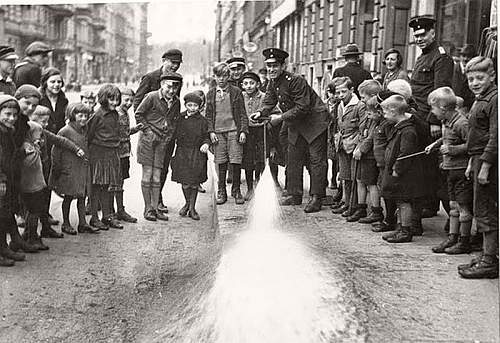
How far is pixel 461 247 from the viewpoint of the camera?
192cm

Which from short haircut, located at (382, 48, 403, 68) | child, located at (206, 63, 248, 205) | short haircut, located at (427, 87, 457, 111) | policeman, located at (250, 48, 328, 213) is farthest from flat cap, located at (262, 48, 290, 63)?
short haircut, located at (427, 87, 457, 111)

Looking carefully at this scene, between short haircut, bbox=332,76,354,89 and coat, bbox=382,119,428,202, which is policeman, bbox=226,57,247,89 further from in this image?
coat, bbox=382,119,428,202

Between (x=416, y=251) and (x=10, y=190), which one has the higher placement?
(x=10, y=190)

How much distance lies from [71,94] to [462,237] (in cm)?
131

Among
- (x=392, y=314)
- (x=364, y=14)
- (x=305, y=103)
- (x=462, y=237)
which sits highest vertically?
(x=364, y=14)

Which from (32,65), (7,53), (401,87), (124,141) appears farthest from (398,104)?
(7,53)

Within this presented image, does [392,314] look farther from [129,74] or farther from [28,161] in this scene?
[28,161]

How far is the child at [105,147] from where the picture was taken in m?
2.08

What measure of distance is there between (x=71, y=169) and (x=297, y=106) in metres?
0.79

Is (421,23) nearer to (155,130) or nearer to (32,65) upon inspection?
(155,130)

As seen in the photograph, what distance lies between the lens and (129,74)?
206 centimetres

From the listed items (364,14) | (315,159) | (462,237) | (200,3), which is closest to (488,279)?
(462,237)

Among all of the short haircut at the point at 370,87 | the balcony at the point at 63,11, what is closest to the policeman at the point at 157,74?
the balcony at the point at 63,11

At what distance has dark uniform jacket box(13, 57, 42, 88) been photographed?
7.20 ft
